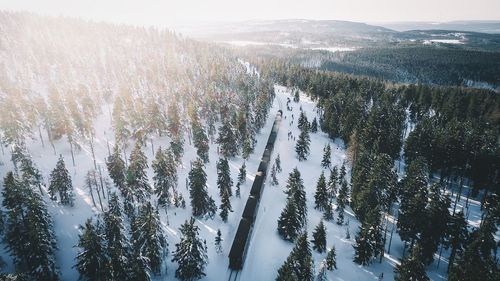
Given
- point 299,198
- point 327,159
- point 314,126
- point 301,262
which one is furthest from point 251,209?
point 314,126

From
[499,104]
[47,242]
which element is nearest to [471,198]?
[499,104]

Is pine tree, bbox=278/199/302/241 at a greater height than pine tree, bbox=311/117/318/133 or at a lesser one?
lesser

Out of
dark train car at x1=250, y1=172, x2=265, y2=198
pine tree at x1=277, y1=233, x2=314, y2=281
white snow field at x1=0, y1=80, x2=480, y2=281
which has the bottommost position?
white snow field at x1=0, y1=80, x2=480, y2=281

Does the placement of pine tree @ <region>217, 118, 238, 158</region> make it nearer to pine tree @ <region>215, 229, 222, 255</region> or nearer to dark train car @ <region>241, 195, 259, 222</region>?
dark train car @ <region>241, 195, 259, 222</region>

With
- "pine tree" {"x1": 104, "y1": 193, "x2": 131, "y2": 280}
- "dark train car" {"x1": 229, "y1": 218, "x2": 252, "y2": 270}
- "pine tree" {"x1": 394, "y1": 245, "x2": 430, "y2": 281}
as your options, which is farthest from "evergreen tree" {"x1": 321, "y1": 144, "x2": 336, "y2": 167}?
"pine tree" {"x1": 104, "y1": 193, "x2": 131, "y2": 280}

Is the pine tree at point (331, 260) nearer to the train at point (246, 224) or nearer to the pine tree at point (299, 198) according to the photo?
the pine tree at point (299, 198)

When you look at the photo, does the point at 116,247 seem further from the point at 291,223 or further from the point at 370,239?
the point at 370,239

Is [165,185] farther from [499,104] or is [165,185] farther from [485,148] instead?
[499,104]
